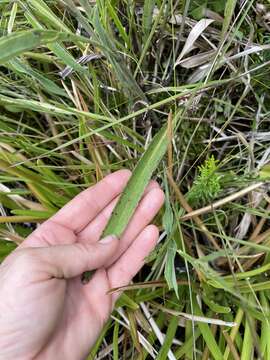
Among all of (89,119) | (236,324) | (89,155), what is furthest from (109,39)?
(236,324)

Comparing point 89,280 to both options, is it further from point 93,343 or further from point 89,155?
point 89,155

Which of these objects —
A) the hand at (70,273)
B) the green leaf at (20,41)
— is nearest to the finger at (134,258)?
the hand at (70,273)

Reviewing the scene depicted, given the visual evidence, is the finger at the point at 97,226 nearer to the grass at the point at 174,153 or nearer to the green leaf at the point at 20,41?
the grass at the point at 174,153

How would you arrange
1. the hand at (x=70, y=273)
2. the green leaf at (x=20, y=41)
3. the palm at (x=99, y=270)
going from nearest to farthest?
the green leaf at (x=20, y=41) → the hand at (x=70, y=273) → the palm at (x=99, y=270)

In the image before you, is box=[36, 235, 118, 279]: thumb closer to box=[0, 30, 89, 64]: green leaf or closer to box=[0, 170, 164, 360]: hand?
box=[0, 170, 164, 360]: hand

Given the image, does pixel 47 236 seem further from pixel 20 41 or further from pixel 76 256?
pixel 20 41

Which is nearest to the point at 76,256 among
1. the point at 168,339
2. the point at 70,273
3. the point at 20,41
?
the point at 70,273
